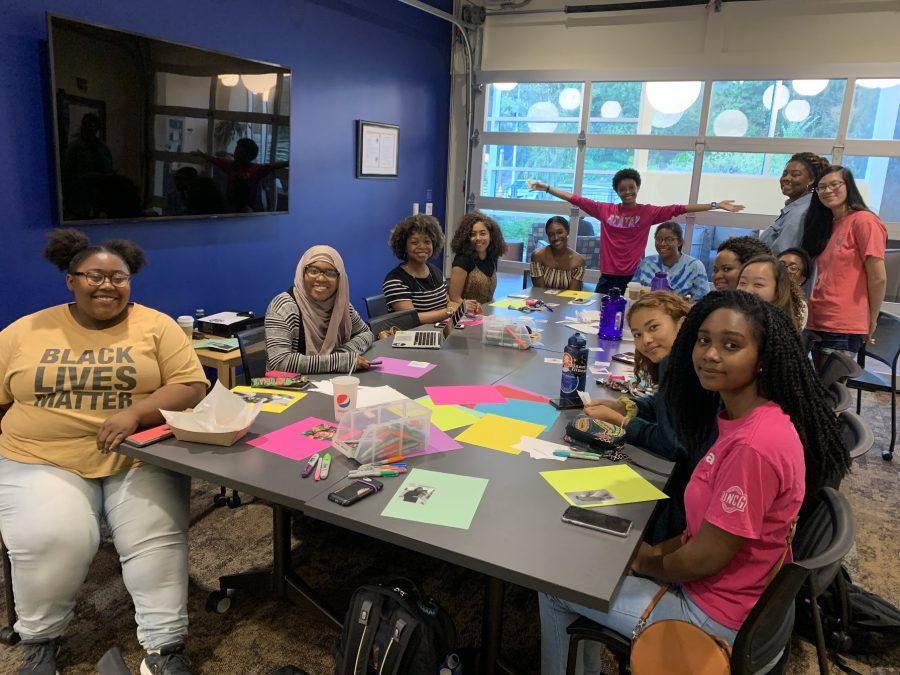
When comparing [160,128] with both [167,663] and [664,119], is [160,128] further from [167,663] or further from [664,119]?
[664,119]

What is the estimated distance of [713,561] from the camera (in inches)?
51.0

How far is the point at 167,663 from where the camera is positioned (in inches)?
68.2

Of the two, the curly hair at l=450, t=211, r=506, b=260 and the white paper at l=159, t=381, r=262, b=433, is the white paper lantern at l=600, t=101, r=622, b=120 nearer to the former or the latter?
the curly hair at l=450, t=211, r=506, b=260

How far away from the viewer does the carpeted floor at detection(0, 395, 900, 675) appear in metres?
1.92

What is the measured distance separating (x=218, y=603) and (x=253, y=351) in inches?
36.2

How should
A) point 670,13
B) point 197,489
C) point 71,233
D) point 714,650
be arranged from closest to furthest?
1. point 714,650
2. point 71,233
3. point 197,489
4. point 670,13

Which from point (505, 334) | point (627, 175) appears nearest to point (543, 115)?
point (627, 175)

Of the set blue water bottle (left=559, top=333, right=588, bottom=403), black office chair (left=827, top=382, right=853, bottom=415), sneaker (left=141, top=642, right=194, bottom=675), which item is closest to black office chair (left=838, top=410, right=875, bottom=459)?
black office chair (left=827, top=382, right=853, bottom=415)

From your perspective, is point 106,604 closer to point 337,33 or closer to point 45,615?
point 45,615

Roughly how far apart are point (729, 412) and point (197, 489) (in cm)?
238

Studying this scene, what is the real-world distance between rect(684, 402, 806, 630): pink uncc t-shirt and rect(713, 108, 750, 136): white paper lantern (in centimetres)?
449

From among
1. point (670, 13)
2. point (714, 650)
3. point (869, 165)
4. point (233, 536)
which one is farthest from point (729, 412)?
point (670, 13)

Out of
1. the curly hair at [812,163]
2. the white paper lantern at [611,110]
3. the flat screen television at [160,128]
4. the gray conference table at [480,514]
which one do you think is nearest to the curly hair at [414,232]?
the flat screen television at [160,128]

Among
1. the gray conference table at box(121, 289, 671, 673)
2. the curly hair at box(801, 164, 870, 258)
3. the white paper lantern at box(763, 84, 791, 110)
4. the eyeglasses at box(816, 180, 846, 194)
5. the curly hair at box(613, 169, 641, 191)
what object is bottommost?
the gray conference table at box(121, 289, 671, 673)
